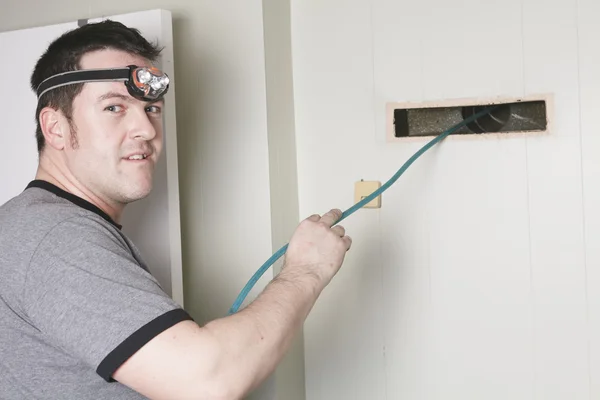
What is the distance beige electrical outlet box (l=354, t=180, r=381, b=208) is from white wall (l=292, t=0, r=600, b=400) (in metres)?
0.03

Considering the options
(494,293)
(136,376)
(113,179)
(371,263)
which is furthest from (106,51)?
(494,293)

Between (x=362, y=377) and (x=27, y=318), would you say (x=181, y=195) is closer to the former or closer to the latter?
(x=362, y=377)

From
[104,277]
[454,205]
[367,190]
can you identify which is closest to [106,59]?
[104,277]

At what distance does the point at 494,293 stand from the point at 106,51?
117cm

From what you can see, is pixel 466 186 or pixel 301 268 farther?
pixel 466 186

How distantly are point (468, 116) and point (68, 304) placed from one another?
49.9 inches

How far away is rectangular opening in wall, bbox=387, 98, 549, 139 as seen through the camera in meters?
1.87

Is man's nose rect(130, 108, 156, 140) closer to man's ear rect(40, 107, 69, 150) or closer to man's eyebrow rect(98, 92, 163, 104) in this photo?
man's eyebrow rect(98, 92, 163, 104)

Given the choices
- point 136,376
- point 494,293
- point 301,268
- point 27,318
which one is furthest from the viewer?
point 494,293

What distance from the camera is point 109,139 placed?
142 cm

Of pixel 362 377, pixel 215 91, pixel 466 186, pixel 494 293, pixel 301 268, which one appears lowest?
pixel 362 377

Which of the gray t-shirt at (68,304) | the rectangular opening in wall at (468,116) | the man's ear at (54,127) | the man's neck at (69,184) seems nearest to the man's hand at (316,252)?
the gray t-shirt at (68,304)

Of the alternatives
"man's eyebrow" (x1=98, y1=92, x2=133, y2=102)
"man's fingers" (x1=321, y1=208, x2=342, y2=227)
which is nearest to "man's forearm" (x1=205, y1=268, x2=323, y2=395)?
"man's fingers" (x1=321, y1=208, x2=342, y2=227)

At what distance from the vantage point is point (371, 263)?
80.0 inches
